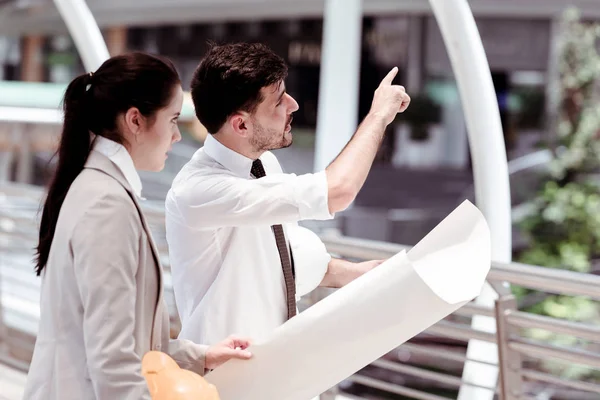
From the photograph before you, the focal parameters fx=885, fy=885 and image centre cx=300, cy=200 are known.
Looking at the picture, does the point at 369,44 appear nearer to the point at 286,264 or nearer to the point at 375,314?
the point at 286,264

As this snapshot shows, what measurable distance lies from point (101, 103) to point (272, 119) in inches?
14.4

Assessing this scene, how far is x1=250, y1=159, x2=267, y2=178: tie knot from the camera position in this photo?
1895 millimetres

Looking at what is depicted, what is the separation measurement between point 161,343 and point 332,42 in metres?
8.14

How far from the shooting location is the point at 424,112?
1791 centimetres

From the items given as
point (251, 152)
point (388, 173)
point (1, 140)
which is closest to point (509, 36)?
point (388, 173)

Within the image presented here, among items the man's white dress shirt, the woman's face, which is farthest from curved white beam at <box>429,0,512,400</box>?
the woman's face

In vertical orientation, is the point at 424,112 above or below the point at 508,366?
below

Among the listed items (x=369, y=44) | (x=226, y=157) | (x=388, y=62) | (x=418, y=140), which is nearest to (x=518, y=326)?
(x=226, y=157)

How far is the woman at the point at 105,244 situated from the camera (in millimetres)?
1435

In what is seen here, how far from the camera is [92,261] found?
4.70ft

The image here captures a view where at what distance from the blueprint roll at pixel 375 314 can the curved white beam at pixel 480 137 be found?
7.11ft

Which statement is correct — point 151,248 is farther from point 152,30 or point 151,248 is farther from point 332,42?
point 152,30

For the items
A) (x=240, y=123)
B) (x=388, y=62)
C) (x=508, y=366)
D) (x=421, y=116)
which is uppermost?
(x=240, y=123)

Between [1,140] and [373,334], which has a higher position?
[373,334]
